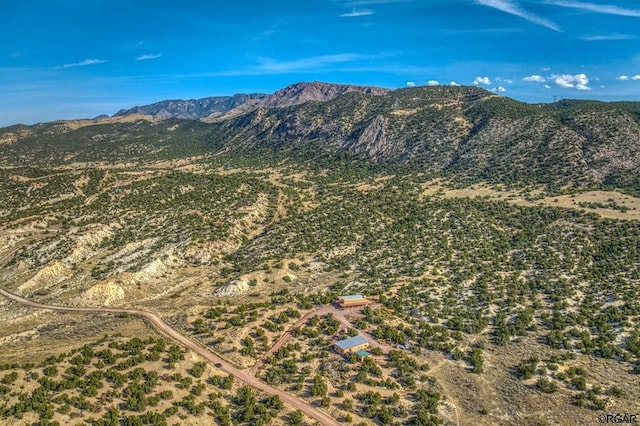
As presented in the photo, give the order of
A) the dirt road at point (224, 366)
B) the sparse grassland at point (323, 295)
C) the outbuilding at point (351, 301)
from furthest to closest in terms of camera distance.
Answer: the outbuilding at point (351, 301)
the sparse grassland at point (323, 295)
the dirt road at point (224, 366)

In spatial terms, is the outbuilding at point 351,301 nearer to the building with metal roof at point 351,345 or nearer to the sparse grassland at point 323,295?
the sparse grassland at point 323,295

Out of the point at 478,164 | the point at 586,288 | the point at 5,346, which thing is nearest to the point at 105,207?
the point at 5,346

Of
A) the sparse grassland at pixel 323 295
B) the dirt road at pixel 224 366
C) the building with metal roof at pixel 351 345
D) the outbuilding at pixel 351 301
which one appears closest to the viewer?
the dirt road at pixel 224 366

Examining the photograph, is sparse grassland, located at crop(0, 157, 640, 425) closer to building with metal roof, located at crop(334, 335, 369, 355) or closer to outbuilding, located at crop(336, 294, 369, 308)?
building with metal roof, located at crop(334, 335, 369, 355)

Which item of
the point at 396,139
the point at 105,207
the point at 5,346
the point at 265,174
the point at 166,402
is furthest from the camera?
the point at 396,139

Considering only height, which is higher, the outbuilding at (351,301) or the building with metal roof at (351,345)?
the outbuilding at (351,301)

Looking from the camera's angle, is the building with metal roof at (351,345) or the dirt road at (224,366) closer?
the dirt road at (224,366)

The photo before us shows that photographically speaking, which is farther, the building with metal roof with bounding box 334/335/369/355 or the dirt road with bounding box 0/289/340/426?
the building with metal roof with bounding box 334/335/369/355

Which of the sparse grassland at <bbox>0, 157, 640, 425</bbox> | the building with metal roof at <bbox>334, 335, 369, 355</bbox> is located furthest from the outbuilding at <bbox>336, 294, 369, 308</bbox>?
the building with metal roof at <bbox>334, 335, 369, 355</bbox>

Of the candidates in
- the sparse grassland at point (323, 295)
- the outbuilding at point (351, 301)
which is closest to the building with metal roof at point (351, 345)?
the sparse grassland at point (323, 295)

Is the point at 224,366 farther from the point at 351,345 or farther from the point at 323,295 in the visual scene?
the point at 323,295

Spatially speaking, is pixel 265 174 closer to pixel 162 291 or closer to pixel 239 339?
pixel 162 291
